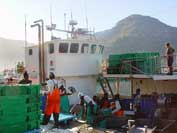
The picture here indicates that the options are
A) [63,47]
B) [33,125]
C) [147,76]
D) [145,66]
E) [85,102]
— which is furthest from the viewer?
[63,47]

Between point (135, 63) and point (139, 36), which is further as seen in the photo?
point (139, 36)

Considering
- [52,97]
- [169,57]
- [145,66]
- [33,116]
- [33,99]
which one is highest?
[169,57]

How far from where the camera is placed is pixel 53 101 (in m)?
9.65

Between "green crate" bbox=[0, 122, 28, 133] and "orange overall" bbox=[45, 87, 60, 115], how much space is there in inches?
105

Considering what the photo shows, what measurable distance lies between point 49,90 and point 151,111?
6190 millimetres

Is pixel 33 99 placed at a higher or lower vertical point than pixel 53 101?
higher

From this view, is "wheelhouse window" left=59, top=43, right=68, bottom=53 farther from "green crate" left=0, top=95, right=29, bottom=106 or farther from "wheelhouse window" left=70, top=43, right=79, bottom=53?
"green crate" left=0, top=95, right=29, bottom=106

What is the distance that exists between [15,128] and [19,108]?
1.26ft

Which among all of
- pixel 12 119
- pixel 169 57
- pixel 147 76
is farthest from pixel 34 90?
pixel 147 76

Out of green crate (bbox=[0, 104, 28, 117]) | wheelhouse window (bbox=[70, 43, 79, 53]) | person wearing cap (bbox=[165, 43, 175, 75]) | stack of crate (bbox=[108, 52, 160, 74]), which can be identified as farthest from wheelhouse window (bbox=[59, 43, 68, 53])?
green crate (bbox=[0, 104, 28, 117])

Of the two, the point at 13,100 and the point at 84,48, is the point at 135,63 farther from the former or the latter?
the point at 13,100

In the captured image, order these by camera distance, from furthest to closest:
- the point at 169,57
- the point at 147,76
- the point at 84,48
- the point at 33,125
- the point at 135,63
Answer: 1. the point at 84,48
2. the point at 135,63
3. the point at 147,76
4. the point at 169,57
5. the point at 33,125

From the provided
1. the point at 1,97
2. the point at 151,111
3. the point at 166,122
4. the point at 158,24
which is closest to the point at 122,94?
the point at 151,111

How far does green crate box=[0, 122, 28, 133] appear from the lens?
6.50 m
